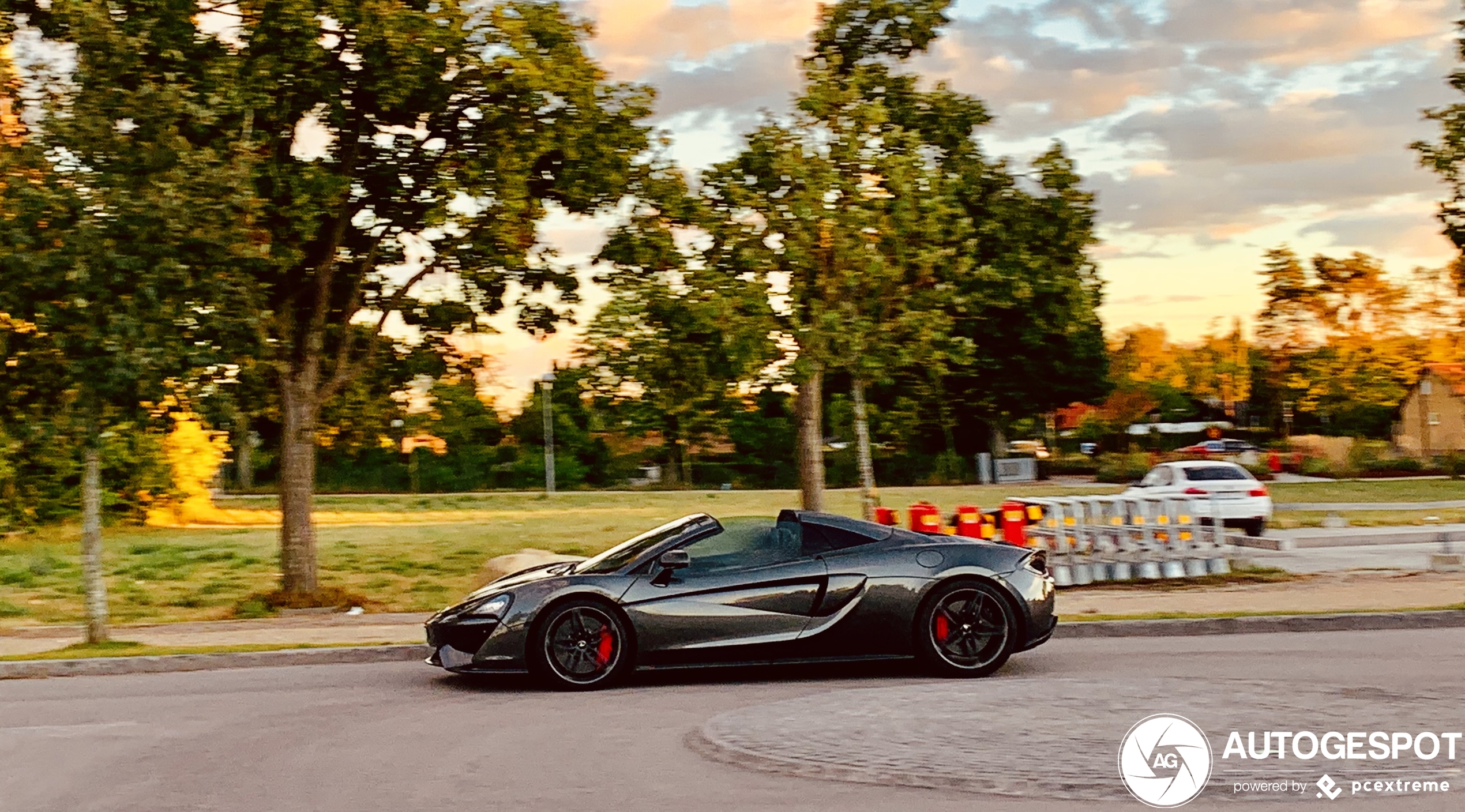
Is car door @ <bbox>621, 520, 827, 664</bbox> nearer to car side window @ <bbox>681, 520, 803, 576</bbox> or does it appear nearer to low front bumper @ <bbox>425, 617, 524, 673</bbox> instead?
car side window @ <bbox>681, 520, 803, 576</bbox>

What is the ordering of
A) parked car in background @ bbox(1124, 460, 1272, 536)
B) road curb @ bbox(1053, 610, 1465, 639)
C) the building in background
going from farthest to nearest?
1. the building in background
2. parked car in background @ bbox(1124, 460, 1272, 536)
3. road curb @ bbox(1053, 610, 1465, 639)

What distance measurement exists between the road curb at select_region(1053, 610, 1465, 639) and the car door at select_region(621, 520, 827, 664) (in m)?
3.86

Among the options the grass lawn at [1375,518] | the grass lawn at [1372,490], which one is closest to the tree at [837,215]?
the grass lawn at [1375,518]

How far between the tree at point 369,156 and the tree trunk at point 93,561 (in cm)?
189

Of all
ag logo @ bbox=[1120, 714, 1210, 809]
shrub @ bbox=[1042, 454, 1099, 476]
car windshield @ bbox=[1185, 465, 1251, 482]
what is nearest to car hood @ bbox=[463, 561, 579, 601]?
ag logo @ bbox=[1120, 714, 1210, 809]

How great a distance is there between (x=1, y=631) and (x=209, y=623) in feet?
7.39

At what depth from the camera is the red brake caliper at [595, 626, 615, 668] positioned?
10.3 m

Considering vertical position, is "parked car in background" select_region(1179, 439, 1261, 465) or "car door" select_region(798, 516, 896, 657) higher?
"parked car in background" select_region(1179, 439, 1261, 465)

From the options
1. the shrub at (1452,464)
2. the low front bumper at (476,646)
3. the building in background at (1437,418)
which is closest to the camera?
the low front bumper at (476,646)

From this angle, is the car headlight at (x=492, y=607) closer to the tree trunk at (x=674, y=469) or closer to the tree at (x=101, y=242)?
the tree at (x=101, y=242)

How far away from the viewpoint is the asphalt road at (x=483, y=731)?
22.1ft

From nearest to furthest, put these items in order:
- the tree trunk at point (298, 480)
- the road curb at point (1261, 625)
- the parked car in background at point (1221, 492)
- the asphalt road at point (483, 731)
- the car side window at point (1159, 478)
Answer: the asphalt road at point (483, 731)
the road curb at point (1261, 625)
the tree trunk at point (298, 480)
the parked car in background at point (1221, 492)
the car side window at point (1159, 478)

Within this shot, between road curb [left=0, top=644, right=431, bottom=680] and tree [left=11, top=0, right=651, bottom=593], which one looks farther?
tree [left=11, top=0, right=651, bottom=593]

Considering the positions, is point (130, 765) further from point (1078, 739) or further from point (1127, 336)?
point (1127, 336)
